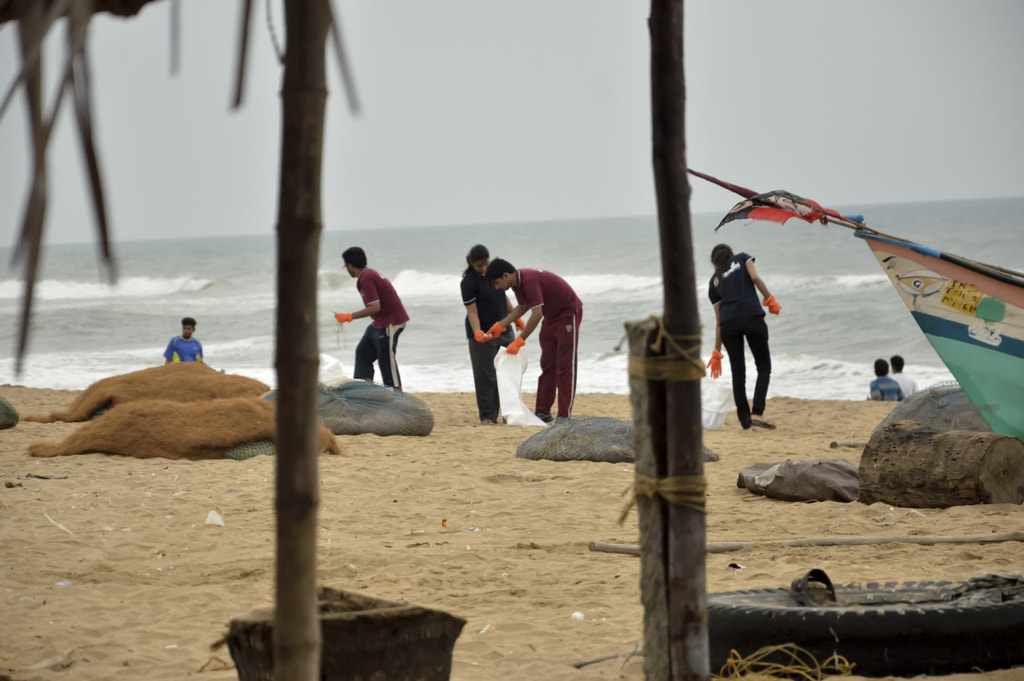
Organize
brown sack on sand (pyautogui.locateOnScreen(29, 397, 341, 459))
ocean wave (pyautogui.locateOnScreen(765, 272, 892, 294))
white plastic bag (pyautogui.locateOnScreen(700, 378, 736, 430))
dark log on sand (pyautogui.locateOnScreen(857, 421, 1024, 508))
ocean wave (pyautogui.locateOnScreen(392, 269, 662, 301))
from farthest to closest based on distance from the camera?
1. ocean wave (pyautogui.locateOnScreen(392, 269, 662, 301))
2. ocean wave (pyautogui.locateOnScreen(765, 272, 892, 294))
3. white plastic bag (pyautogui.locateOnScreen(700, 378, 736, 430))
4. brown sack on sand (pyautogui.locateOnScreen(29, 397, 341, 459))
5. dark log on sand (pyautogui.locateOnScreen(857, 421, 1024, 508))

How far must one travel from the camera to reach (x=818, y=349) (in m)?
19.5

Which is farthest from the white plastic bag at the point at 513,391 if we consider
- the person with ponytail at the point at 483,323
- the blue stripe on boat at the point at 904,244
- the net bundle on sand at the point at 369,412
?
the blue stripe on boat at the point at 904,244

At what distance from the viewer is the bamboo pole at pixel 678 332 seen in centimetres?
249

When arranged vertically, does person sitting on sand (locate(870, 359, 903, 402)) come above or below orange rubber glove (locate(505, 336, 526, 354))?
below

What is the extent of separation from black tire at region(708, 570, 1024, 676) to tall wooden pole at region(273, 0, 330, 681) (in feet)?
6.08

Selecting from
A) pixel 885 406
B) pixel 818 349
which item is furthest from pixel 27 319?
pixel 818 349

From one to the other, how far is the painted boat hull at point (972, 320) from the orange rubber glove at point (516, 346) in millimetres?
3667

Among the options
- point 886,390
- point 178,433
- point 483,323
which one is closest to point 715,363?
point 483,323

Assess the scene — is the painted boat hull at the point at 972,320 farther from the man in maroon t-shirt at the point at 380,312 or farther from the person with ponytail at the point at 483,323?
the man in maroon t-shirt at the point at 380,312

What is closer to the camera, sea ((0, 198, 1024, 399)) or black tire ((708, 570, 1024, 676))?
black tire ((708, 570, 1024, 676))

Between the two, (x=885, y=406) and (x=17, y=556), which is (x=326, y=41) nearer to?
(x=17, y=556)

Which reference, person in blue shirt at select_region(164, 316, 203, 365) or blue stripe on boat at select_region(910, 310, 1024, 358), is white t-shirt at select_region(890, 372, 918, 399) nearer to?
blue stripe on boat at select_region(910, 310, 1024, 358)

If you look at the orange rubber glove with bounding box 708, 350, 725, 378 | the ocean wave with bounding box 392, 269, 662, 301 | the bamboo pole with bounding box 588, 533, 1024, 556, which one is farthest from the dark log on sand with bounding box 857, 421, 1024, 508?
the ocean wave with bounding box 392, 269, 662, 301

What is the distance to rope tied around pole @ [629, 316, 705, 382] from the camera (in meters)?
2.50
